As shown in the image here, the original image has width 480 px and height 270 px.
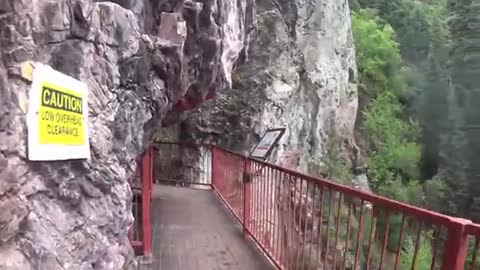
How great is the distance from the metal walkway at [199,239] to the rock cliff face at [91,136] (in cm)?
230

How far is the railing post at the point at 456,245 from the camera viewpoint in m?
2.08

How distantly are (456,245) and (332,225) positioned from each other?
2849 millimetres

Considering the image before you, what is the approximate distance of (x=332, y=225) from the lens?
4914 millimetres

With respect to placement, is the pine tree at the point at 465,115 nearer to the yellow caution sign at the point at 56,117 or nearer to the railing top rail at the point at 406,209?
the railing top rail at the point at 406,209

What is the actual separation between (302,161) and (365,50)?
1386 cm

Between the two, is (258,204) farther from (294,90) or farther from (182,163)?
(294,90)

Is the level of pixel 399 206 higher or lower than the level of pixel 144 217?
higher

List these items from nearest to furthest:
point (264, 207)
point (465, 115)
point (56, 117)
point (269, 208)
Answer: point (56, 117) < point (269, 208) < point (264, 207) < point (465, 115)

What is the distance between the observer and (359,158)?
80.5 feet

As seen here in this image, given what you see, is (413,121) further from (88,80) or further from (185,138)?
(88,80)

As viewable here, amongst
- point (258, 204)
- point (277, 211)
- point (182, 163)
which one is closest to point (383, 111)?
point (182, 163)

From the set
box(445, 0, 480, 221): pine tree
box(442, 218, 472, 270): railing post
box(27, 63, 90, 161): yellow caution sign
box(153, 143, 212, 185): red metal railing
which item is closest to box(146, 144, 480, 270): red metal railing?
box(442, 218, 472, 270): railing post

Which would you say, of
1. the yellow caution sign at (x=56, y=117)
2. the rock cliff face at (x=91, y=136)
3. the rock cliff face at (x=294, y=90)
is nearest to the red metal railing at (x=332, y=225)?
the rock cliff face at (x=91, y=136)

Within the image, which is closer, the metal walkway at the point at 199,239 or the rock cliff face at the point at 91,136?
the rock cliff face at the point at 91,136
